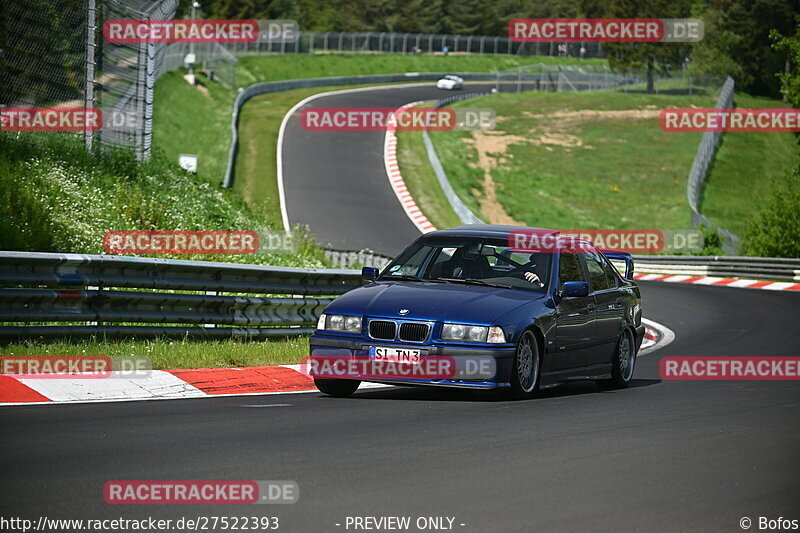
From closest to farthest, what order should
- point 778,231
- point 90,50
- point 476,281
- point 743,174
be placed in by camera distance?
point 476,281
point 90,50
point 778,231
point 743,174

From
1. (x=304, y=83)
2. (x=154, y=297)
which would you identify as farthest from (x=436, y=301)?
(x=304, y=83)

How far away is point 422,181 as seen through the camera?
53.8 metres

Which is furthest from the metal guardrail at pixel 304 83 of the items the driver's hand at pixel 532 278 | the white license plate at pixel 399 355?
the white license plate at pixel 399 355

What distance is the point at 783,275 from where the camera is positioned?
36281mm

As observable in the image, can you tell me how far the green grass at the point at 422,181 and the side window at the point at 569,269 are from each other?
33.3m

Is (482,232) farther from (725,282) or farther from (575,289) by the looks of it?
(725,282)

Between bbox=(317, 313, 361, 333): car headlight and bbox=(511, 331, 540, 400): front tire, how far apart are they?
137 cm

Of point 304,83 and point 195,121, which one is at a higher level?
point 304,83

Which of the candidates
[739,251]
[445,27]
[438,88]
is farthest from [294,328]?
[445,27]

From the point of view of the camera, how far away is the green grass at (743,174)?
59.8 m

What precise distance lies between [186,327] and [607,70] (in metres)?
92.6

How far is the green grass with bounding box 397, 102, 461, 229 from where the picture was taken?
4859 cm

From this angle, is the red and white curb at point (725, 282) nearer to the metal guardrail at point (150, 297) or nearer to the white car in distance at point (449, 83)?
the metal guardrail at point (150, 297)

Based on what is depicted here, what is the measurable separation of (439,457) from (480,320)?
3221 mm
